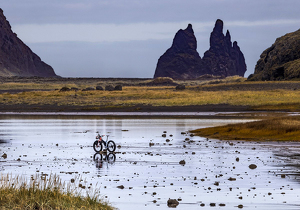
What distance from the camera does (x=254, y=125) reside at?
35062 mm

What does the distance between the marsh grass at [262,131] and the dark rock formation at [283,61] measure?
90689mm

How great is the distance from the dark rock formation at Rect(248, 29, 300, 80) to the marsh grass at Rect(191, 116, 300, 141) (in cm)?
9069

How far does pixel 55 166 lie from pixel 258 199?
31.8 feet

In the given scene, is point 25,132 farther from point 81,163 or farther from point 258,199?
point 258,199

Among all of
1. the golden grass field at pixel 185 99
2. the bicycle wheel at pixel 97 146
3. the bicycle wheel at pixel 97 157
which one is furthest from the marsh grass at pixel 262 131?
the golden grass field at pixel 185 99

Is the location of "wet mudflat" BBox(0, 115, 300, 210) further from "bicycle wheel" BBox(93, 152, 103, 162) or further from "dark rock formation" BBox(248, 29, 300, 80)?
"dark rock formation" BBox(248, 29, 300, 80)

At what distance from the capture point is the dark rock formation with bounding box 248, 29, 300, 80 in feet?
417

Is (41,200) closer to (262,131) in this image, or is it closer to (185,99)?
(262,131)

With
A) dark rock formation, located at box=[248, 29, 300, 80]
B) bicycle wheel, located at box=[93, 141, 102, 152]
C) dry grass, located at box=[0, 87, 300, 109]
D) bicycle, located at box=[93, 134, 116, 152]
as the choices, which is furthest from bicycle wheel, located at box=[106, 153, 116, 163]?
dark rock formation, located at box=[248, 29, 300, 80]

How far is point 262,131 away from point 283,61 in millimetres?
113545

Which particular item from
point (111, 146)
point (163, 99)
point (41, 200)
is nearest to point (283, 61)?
point (163, 99)

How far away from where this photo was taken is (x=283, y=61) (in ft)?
465

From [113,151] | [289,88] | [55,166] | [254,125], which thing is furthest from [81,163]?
[289,88]

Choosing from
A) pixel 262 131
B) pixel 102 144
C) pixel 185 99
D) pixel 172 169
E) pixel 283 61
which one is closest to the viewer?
pixel 172 169
